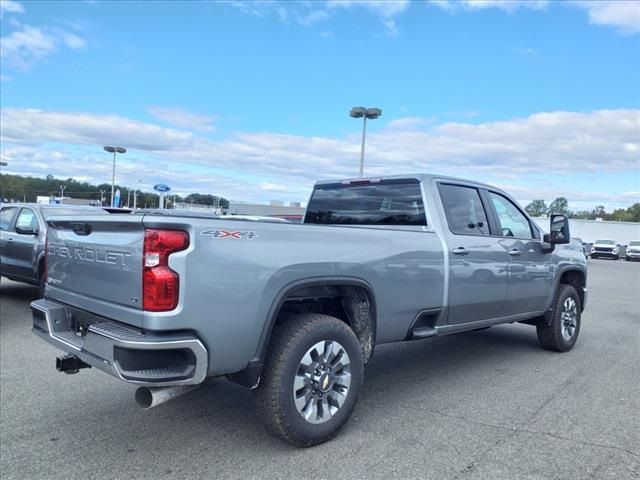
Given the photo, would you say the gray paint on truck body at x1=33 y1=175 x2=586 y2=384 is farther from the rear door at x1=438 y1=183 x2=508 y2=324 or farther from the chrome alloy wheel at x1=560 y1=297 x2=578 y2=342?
the chrome alloy wheel at x1=560 y1=297 x2=578 y2=342

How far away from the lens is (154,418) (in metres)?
4.09

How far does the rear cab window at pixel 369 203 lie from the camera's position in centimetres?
494

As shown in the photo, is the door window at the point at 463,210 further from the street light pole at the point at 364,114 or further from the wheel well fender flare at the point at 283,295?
the street light pole at the point at 364,114

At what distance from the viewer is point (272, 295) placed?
329cm

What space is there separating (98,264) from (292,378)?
4.64 ft

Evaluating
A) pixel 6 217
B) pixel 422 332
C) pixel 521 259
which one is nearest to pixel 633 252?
pixel 521 259

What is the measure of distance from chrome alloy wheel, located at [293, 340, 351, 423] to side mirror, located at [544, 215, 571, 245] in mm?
3321

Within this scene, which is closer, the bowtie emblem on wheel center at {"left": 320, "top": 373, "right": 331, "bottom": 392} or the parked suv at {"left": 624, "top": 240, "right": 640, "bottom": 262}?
the bowtie emblem on wheel center at {"left": 320, "top": 373, "right": 331, "bottom": 392}

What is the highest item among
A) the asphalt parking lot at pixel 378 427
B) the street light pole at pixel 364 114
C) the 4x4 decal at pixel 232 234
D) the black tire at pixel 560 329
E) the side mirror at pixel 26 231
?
the street light pole at pixel 364 114

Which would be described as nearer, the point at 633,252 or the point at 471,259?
the point at 471,259

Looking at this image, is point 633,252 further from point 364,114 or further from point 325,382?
point 325,382

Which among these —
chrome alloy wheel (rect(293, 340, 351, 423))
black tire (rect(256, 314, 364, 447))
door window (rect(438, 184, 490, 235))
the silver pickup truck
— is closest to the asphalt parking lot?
black tire (rect(256, 314, 364, 447))

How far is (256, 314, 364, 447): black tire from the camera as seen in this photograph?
3326mm

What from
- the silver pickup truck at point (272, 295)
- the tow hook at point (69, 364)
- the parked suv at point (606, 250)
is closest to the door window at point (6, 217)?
the silver pickup truck at point (272, 295)
